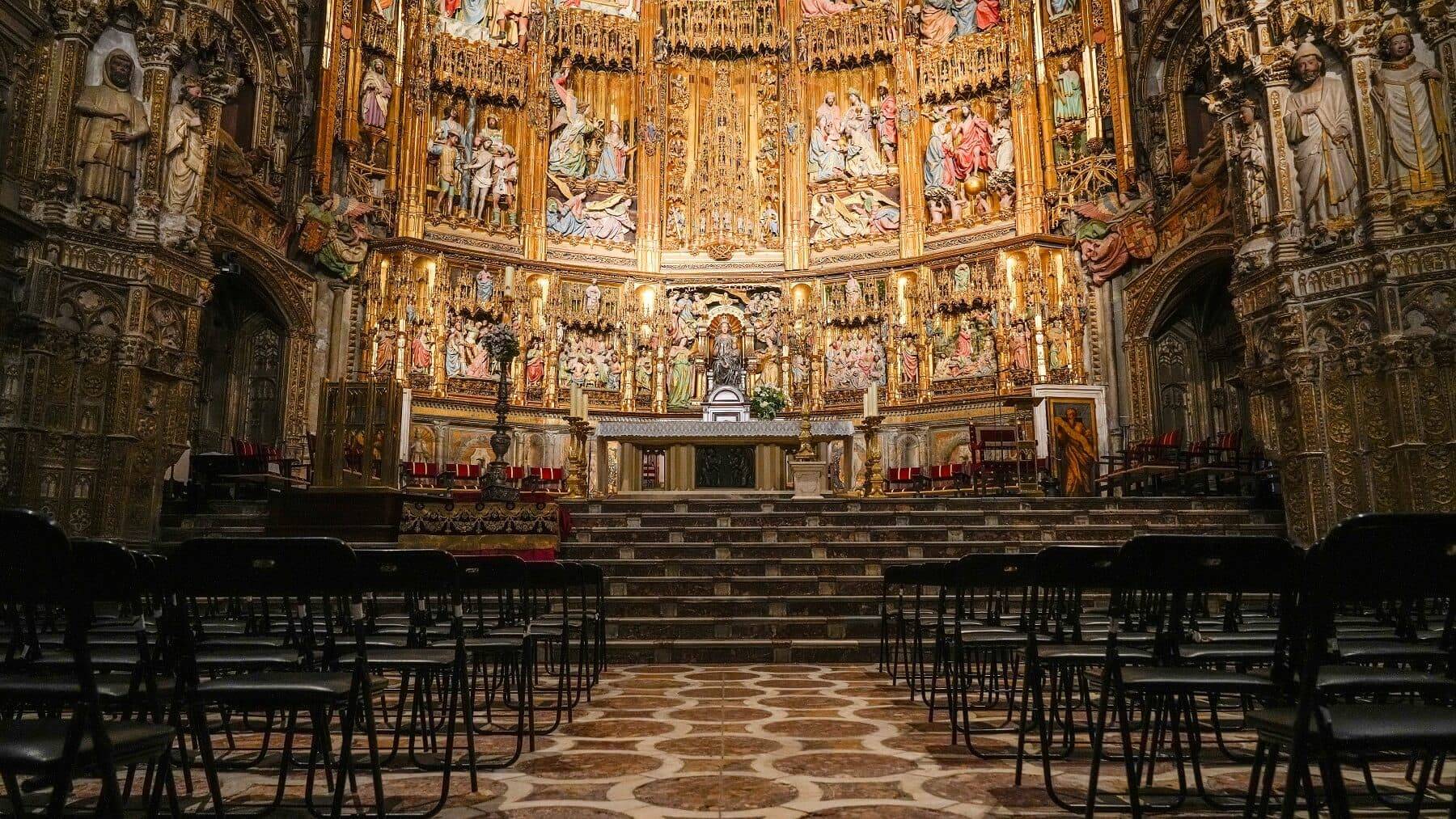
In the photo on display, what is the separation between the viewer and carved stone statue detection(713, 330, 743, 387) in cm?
1772

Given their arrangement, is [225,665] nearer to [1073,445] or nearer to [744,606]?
[744,606]

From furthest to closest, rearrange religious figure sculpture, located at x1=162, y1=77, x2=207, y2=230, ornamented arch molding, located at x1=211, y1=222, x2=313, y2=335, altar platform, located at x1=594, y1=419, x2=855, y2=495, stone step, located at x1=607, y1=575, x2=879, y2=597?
altar platform, located at x1=594, y1=419, x2=855, y2=495
ornamented arch molding, located at x1=211, y1=222, x2=313, y2=335
religious figure sculpture, located at x1=162, y1=77, x2=207, y2=230
stone step, located at x1=607, y1=575, x2=879, y2=597

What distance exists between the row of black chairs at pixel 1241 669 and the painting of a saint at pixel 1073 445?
27.0ft

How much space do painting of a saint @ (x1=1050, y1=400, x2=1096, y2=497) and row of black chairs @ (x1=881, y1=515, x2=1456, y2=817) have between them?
8227 millimetres

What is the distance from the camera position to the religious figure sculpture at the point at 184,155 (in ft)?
36.5

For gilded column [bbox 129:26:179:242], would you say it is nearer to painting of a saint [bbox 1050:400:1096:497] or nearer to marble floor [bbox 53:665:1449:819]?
marble floor [bbox 53:665:1449:819]

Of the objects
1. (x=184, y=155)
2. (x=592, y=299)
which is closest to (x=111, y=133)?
(x=184, y=155)

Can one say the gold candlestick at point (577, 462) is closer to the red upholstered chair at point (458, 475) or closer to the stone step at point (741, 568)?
the red upholstered chair at point (458, 475)

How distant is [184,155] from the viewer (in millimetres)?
11297

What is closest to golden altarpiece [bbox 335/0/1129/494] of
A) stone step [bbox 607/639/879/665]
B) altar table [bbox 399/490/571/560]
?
altar table [bbox 399/490/571/560]

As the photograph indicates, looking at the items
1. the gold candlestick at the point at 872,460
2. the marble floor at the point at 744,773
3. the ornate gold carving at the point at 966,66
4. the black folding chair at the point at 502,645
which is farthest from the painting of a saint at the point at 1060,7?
the black folding chair at the point at 502,645

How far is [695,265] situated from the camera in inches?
727

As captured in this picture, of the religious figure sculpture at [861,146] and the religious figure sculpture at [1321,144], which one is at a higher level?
the religious figure sculpture at [861,146]

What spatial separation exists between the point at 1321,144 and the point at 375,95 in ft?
47.7
